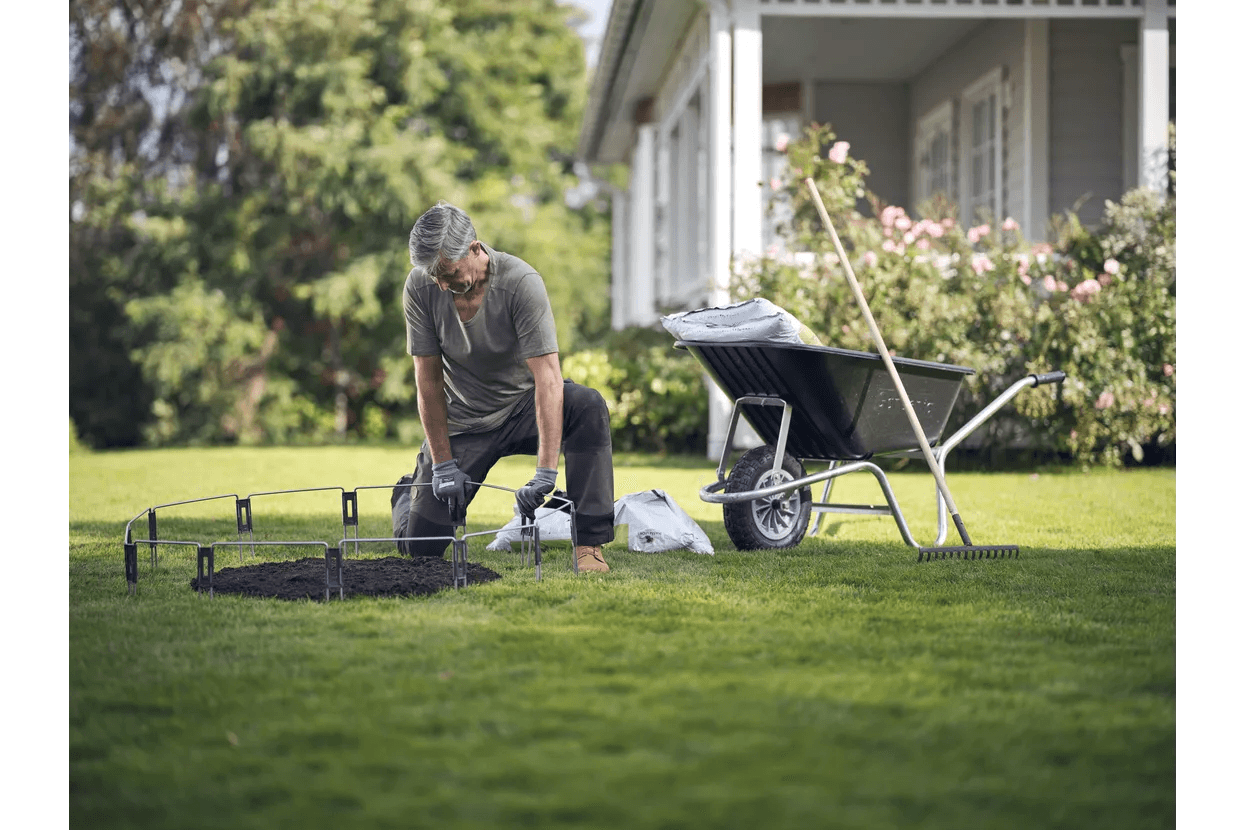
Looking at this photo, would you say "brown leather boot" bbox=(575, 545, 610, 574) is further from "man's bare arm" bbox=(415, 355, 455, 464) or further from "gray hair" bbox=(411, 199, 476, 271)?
"gray hair" bbox=(411, 199, 476, 271)

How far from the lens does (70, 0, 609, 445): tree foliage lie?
13.1 meters

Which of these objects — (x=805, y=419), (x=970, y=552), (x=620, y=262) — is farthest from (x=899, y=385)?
(x=620, y=262)

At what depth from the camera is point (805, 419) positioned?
4.76 m

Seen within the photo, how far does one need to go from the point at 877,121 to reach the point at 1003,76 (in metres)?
2.71

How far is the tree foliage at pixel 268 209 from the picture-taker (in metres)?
13.1

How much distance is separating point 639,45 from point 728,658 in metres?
9.39

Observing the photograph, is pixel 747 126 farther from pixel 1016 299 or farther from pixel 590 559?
pixel 590 559

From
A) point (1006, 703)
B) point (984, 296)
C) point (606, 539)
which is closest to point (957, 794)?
point (1006, 703)

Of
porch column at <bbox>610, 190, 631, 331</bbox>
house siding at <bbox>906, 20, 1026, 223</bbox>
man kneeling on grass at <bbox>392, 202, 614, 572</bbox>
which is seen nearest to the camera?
man kneeling on grass at <bbox>392, 202, 614, 572</bbox>

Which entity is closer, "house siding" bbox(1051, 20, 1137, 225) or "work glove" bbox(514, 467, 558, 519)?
"work glove" bbox(514, 467, 558, 519)

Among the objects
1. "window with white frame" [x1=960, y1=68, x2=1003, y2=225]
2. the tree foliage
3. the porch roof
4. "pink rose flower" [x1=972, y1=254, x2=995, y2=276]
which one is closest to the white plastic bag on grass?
"pink rose flower" [x1=972, y1=254, x2=995, y2=276]

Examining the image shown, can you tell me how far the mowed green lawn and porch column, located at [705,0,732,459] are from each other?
418 centimetres

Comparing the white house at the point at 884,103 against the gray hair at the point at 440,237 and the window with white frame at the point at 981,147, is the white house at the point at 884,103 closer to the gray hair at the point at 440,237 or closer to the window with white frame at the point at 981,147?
the window with white frame at the point at 981,147

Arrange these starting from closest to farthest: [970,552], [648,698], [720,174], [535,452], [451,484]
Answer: [648,698]
[451,484]
[970,552]
[535,452]
[720,174]
